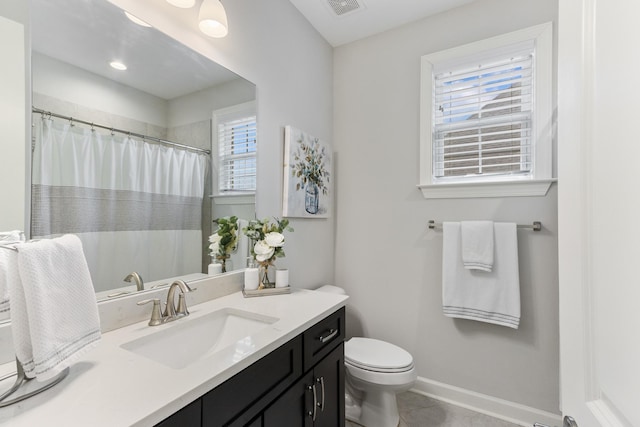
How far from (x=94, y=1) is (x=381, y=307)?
7.52ft

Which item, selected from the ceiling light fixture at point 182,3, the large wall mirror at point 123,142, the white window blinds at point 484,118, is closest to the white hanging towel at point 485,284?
the white window blinds at point 484,118

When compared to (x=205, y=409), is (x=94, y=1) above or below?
above

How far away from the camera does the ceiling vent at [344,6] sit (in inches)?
76.4

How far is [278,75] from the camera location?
1844 mm

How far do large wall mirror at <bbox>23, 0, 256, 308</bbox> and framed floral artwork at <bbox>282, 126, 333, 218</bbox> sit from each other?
0.47m

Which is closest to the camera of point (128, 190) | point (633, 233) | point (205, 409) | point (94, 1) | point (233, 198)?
point (633, 233)

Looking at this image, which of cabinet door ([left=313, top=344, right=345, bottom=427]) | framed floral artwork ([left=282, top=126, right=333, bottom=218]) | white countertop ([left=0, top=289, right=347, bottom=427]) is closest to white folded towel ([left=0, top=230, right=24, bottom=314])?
white countertop ([left=0, top=289, right=347, bottom=427])

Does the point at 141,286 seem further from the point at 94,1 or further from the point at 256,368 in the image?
the point at 94,1

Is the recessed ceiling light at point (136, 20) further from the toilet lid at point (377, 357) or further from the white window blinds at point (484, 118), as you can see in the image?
the toilet lid at point (377, 357)

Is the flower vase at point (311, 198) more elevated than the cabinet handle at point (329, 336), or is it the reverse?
the flower vase at point (311, 198)

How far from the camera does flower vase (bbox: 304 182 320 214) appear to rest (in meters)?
2.04

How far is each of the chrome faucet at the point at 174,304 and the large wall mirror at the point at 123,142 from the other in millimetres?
111

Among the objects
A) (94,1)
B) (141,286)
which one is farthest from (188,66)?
(141,286)

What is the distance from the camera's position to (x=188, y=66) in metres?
1.33
